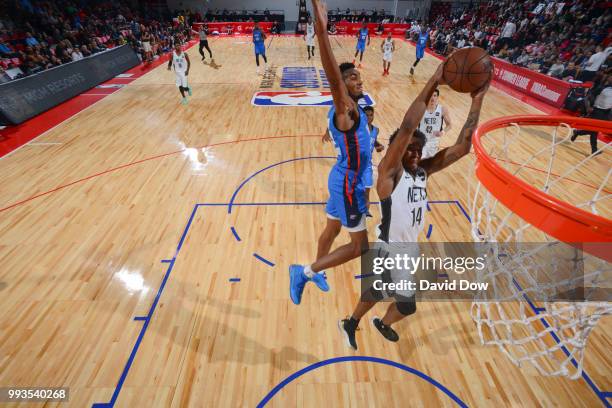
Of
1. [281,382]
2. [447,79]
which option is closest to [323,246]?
[281,382]

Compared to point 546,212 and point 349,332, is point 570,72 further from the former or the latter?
point 349,332

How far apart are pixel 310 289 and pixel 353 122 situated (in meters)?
2.04

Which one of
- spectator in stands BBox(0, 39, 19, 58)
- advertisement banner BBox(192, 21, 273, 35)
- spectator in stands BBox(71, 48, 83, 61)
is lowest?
advertisement banner BBox(192, 21, 273, 35)

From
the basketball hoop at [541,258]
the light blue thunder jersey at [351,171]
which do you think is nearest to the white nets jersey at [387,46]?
the basketball hoop at [541,258]

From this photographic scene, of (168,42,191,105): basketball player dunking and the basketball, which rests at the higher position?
the basketball

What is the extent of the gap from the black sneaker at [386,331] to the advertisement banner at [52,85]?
998 cm

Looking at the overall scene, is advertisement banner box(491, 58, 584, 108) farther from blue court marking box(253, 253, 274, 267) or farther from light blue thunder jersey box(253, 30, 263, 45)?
blue court marking box(253, 253, 274, 267)

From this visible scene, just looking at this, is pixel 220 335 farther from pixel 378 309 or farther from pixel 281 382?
pixel 378 309

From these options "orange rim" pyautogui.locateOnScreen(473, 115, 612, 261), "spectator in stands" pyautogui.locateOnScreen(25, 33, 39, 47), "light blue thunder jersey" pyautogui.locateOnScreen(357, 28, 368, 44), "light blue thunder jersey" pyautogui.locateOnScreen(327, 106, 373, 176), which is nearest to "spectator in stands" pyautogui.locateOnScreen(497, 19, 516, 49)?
"light blue thunder jersey" pyautogui.locateOnScreen(357, 28, 368, 44)

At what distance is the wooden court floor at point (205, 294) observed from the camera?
2879 millimetres

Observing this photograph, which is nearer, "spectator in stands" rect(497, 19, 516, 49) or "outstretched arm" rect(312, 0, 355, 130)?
"outstretched arm" rect(312, 0, 355, 130)

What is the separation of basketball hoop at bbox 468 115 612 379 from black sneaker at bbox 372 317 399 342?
770 mm

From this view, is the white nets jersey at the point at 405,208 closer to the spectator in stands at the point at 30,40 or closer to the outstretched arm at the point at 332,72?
the outstretched arm at the point at 332,72

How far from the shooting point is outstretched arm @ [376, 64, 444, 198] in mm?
2037
